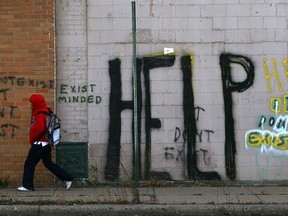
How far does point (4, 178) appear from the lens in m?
8.45

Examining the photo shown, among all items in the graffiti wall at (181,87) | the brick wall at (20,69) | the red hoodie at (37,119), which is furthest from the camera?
the graffiti wall at (181,87)

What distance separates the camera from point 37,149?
7.83 metres

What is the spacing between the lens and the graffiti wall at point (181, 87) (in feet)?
28.4

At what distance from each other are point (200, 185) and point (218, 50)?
2418 mm

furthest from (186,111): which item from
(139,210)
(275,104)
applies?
(139,210)

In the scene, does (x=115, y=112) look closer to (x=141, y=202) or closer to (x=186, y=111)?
(x=186, y=111)

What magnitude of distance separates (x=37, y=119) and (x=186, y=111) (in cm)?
262

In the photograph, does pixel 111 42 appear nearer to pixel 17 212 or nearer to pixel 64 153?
pixel 64 153

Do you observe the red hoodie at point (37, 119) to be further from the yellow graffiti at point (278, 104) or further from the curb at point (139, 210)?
the yellow graffiti at point (278, 104)

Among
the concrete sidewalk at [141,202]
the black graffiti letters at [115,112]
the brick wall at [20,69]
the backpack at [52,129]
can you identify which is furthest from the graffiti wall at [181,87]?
the concrete sidewalk at [141,202]

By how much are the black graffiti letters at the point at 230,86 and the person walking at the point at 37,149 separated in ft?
9.47

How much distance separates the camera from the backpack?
7.85 meters

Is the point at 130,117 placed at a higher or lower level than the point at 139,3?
lower

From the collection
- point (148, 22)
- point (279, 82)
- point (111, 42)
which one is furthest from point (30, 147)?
point (279, 82)
